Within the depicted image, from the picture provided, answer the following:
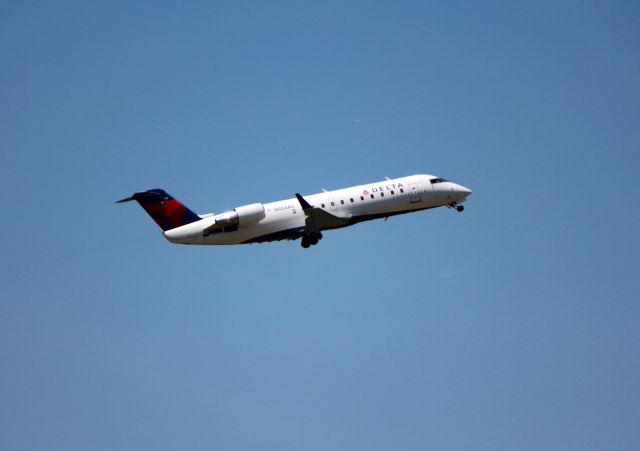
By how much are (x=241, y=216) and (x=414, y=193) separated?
9935 millimetres

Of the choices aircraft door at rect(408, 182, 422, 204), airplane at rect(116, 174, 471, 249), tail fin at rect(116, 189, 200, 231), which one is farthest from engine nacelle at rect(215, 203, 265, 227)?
aircraft door at rect(408, 182, 422, 204)

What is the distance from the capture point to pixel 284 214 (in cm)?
4616

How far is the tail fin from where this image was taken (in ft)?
151

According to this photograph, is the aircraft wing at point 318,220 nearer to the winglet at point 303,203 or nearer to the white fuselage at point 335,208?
the winglet at point 303,203

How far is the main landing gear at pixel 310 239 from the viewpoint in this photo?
4656 centimetres

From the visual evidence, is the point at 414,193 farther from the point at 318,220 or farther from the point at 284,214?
the point at 284,214

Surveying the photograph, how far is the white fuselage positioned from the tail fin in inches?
23.4

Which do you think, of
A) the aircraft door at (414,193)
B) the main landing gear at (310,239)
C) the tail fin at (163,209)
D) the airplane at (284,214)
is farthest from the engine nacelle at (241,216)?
the aircraft door at (414,193)

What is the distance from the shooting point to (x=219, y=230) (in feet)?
148

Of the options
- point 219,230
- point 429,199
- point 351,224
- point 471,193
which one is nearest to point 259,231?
point 219,230

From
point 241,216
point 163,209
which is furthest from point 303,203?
point 163,209

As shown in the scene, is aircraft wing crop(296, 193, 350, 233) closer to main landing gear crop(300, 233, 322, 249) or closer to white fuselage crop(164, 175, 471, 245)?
main landing gear crop(300, 233, 322, 249)

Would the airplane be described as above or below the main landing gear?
above

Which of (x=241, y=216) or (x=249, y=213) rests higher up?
(x=249, y=213)
